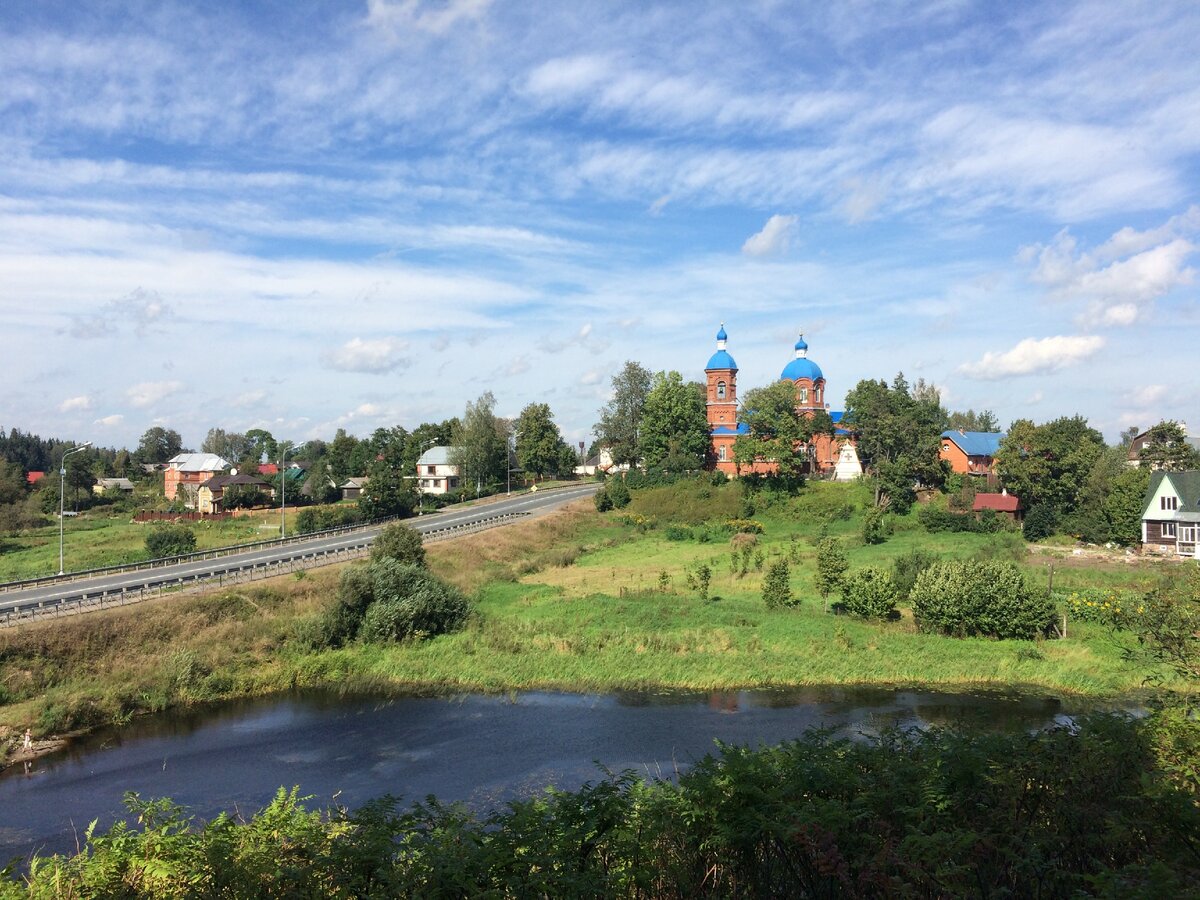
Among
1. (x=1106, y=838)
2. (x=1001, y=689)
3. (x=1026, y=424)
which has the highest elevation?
(x=1026, y=424)

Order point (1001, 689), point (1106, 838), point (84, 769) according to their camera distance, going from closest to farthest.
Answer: point (1106, 838) → point (84, 769) → point (1001, 689)

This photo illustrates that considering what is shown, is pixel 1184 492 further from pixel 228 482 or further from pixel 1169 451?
pixel 228 482

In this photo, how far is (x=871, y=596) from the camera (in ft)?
107

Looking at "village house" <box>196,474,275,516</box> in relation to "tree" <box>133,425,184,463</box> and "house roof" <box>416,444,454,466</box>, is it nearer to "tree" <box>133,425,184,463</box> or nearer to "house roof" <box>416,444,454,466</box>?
"house roof" <box>416,444,454,466</box>

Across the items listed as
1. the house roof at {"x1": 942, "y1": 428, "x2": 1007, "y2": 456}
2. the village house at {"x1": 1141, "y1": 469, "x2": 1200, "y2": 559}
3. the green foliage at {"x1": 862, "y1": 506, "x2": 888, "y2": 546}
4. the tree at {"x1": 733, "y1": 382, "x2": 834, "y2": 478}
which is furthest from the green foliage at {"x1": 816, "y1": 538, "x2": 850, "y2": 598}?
the house roof at {"x1": 942, "y1": 428, "x2": 1007, "y2": 456}

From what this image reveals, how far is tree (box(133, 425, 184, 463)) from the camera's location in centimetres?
14521

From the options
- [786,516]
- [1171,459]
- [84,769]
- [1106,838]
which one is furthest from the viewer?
[786,516]

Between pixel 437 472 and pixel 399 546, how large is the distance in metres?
53.1

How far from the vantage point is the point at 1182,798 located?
8023mm

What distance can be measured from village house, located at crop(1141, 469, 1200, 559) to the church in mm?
26098

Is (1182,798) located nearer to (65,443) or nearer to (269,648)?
(269,648)

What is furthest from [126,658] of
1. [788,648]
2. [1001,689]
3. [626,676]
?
[1001,689]

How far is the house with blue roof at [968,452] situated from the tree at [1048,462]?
11.8 m

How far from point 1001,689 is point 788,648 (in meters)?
7.04
